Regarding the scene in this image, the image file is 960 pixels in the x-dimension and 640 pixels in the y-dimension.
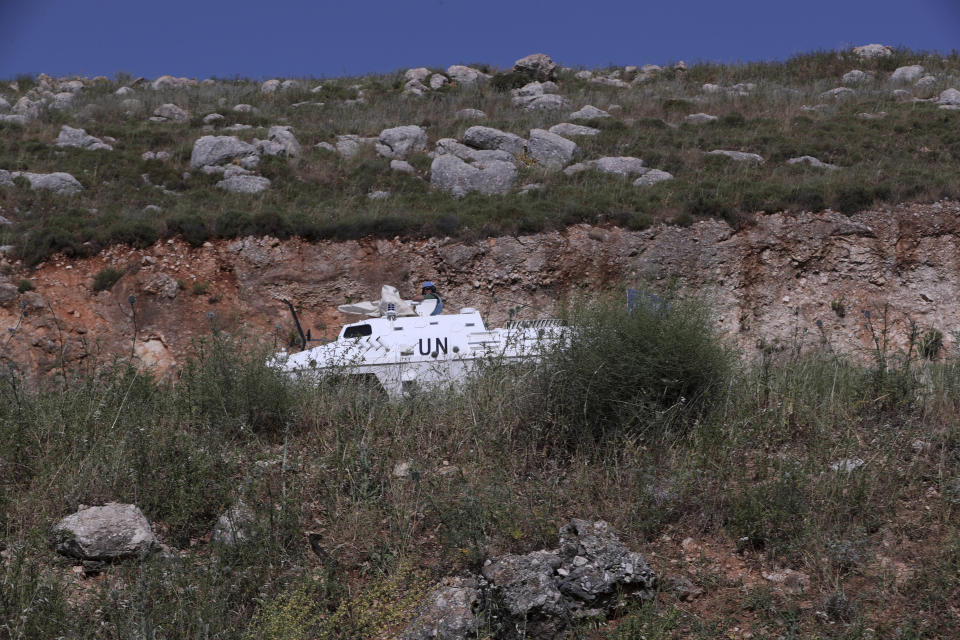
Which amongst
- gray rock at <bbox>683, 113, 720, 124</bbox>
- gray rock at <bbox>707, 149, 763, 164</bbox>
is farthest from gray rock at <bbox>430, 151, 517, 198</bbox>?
gray rock at <bbox>683, 113, 720, 124</bbox>

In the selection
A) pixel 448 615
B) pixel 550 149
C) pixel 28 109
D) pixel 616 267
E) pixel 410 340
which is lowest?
pixel 448 615

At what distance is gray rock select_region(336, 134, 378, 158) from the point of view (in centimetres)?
2114

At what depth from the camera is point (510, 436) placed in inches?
222

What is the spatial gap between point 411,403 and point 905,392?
4094 mm

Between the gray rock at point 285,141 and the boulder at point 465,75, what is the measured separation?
37.2 ft

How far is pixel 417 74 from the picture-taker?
3175 centimetres

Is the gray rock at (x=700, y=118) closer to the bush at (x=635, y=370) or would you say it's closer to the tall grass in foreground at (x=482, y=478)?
the tall grass in foreground at (x=482, y=478)

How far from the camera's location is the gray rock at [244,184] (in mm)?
18375

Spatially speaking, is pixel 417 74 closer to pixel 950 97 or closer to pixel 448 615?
pixel 950 97

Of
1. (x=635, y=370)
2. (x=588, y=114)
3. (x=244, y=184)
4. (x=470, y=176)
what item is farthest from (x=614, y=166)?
(x=635, y=370)

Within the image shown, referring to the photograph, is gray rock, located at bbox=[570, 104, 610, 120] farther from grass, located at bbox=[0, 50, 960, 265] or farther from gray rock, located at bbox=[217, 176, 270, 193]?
gray rock, located at bbox=[217, 176, 270, 193]

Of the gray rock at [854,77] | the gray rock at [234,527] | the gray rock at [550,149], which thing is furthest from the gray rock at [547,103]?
the gray rock at [234,527]

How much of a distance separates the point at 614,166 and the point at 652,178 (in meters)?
1.23

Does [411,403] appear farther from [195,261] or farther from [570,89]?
[570,89]
